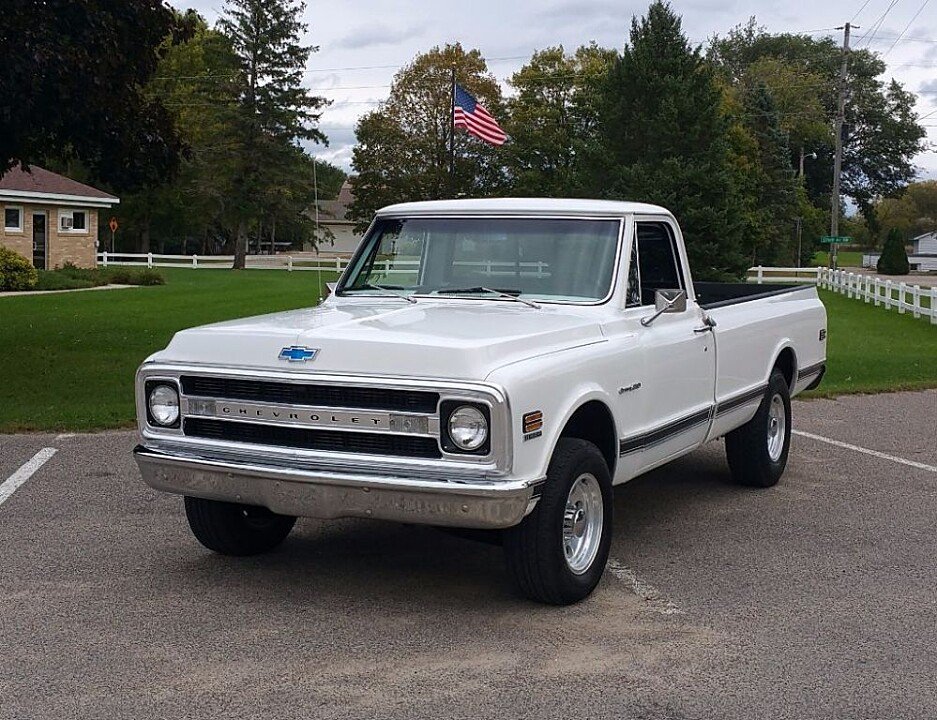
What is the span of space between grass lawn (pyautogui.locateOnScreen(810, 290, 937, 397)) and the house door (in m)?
29.7

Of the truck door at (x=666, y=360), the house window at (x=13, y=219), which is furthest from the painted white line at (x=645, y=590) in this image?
the house window at (x=13, y=219)

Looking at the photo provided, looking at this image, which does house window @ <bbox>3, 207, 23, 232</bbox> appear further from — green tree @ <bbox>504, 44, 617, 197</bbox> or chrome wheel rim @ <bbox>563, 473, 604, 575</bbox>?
chrome wheel rim @ <bbox>563, 473, 604, 575</bbox>

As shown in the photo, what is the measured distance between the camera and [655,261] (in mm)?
7277

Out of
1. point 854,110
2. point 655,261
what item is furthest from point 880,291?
point 854,110

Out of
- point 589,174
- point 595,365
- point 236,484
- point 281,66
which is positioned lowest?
point 236,484

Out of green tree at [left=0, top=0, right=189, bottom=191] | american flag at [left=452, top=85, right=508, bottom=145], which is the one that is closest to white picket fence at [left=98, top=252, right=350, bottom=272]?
american flag at [left=452, top=85, right=508, bottom=145]

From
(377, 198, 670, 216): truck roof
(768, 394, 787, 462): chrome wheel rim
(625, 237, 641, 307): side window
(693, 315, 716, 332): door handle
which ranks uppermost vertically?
(377, 198, 670, 216): truck roof

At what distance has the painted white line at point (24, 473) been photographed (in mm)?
8281

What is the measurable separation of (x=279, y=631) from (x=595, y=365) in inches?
77.2

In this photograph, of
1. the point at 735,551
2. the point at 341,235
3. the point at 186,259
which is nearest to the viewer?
the point at 735,551

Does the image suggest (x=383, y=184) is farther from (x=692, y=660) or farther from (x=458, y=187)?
(x=692, y=660)

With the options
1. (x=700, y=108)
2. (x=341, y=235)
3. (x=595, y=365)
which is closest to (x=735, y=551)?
(x=595, y=365)

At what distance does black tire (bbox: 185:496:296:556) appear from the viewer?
6.46 m

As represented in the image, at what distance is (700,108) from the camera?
46.8 metres
